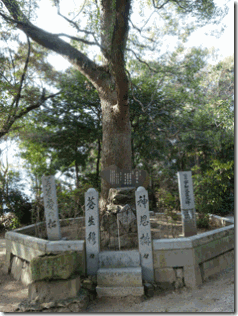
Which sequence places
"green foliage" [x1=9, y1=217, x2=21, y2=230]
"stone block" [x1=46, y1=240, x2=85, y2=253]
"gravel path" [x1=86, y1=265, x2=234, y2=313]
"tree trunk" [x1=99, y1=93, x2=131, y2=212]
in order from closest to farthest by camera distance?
1. "gravel path" [x1=86, y1=265, x2=234, y2=313]
2. "stone block" [x1=46, y1=240, x2=85, y2=253]
3. "tree trunk" [x1=99, y1=93, x2=131, y2=212]
4. "green foliage" [x1=9, y1=217, x2=21, y2=230]

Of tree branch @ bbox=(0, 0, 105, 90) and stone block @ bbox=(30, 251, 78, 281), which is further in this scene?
tree branch @ bbox=(0, 0, 105, 90)

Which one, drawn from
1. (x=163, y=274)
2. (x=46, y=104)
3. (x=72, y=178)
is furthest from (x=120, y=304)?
(x=72, y=178)

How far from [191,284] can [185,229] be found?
0.93m

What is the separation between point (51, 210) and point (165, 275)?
7.13 ft

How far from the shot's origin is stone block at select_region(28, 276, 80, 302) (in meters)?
3.21

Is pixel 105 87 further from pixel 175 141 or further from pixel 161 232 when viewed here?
pixel 175 141

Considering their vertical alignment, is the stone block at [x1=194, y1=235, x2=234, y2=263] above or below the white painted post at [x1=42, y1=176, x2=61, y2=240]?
below

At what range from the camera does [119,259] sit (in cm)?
374

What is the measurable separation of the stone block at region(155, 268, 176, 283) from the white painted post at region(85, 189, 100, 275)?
956 millimetres

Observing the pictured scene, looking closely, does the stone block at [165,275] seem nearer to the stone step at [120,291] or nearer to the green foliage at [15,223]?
the stone step at [120,291]

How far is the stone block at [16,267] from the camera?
14.1 ft

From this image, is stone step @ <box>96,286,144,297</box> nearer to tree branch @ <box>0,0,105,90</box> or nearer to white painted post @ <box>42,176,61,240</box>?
white painted post @ <box>42,176,61,240</box>

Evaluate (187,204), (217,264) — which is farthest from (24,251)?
(217,264)

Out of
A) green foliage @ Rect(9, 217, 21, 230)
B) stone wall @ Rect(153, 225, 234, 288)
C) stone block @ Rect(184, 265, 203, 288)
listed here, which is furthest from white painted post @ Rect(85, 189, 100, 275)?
green foliage @ Rect(9, 217, 21, 230)
